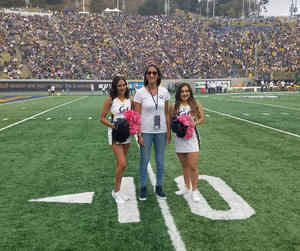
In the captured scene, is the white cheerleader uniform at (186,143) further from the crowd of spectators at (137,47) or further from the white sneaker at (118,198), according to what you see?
the crowd of spectators at (137,47)

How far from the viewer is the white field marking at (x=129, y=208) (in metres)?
3.76

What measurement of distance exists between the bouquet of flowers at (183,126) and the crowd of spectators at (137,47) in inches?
1447

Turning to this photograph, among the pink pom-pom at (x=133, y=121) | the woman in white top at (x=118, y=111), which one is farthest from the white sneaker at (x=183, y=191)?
the pink pom-pom at (x=133, y=121)

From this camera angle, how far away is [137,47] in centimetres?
4697

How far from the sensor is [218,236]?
3293 mm

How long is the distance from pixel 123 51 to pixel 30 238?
1738 inches

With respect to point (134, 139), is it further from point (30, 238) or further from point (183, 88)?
point (30, 238)

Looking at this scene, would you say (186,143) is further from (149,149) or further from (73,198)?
(73,198)

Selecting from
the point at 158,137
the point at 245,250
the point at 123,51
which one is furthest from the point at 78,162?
the point at 123,51

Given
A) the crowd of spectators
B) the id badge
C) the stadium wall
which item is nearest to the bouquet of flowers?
the id badge

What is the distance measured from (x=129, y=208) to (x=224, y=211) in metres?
1.25

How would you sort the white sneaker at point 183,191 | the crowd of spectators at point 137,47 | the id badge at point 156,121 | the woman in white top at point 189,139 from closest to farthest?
the id badge at point 156,121 < the woman in white top at point 189,139 < the white sneaker at point 183,191 < the crowd of spectators at point 137,47

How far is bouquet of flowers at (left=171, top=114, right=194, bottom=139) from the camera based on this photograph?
13.5 feet

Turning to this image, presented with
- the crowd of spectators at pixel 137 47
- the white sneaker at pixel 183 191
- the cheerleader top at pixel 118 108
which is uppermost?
the crowd of spectators at pixel 137 47
